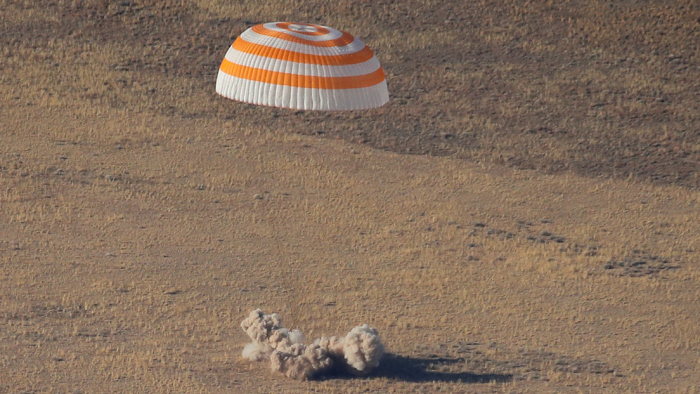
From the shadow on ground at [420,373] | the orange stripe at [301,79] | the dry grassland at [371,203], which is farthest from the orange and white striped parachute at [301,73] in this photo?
the dry grassland at [371,203]

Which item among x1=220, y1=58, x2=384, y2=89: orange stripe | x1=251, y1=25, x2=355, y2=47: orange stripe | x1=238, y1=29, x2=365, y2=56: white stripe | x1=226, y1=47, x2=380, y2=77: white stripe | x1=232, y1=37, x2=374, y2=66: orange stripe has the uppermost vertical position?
x1=251, y1=25, x2=355, y2=47: orange stripe

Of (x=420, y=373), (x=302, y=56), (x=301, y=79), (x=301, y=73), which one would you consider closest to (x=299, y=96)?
(x=301, y=79)

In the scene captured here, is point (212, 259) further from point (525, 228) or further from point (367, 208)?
point (525, 228)

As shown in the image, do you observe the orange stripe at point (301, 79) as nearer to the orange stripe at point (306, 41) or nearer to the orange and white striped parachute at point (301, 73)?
the orange and white striped parachute at point (301, 73)

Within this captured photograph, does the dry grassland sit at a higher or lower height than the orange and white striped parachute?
lower

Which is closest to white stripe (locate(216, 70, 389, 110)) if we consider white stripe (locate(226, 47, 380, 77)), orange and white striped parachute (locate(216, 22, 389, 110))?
orange and white striped parachute (locate(216, 22, 389, 110))

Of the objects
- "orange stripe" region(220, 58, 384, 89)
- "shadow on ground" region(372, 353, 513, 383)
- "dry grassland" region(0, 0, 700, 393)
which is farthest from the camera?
"dry grassland" region(0, 0, 700, 393)

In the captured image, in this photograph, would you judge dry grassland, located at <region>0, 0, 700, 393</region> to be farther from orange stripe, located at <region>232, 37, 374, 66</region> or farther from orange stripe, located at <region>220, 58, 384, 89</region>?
orange stripe, located at <region>232, 37, 374, 66</region>
